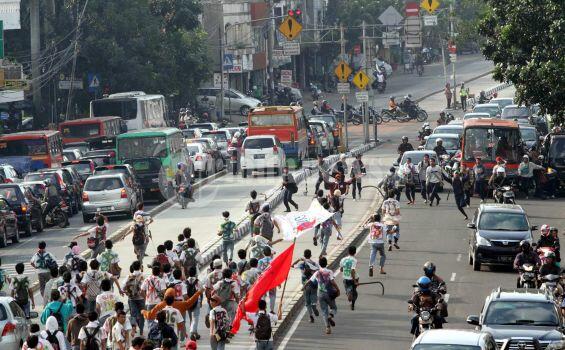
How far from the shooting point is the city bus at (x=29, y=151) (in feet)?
173

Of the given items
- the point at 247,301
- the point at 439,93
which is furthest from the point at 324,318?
the point at 439,93

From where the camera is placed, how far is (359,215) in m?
42.7

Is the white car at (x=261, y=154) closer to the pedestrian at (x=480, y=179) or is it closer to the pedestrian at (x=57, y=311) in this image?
the pedestrian at (x=480, y=179)

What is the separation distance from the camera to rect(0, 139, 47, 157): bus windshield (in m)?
52.9

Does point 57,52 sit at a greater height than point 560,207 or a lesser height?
greater

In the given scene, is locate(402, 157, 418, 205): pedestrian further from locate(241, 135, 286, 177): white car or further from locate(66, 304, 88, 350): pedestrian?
locate(66, 304, 88, 350): pedestrian

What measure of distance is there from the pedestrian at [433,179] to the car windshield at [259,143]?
1045 centimetres

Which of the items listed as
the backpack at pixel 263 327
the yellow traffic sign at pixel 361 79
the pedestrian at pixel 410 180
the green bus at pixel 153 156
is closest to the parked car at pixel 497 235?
the pedestrian at pixel 410 180

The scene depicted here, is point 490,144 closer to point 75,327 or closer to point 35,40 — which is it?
point 35,40

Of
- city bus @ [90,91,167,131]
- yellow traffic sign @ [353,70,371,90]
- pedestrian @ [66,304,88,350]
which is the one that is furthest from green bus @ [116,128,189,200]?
pedestrian @ [66,304,88,350]

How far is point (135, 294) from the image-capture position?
24.3 m

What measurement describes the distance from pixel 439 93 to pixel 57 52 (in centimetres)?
3853

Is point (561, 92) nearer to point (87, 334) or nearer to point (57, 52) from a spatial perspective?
point (87, 334)

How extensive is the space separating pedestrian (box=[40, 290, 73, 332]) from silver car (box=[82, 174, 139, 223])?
69.7 feet
